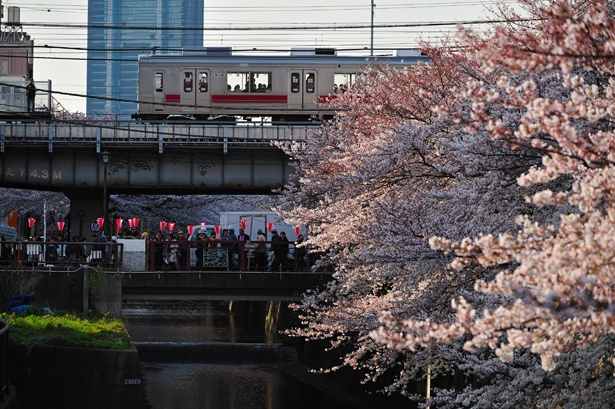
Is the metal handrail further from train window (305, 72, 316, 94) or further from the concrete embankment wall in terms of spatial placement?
train window (305, 72, 316, 94)

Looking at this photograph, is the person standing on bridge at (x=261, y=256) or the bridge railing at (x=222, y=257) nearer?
the bridge railing at (x=222, y=257)

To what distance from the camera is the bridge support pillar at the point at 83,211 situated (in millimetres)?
43469

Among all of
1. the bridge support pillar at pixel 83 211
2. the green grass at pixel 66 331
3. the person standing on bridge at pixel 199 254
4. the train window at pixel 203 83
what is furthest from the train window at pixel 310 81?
the green grass at pixel 66 331

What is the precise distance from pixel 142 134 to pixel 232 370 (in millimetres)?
10706

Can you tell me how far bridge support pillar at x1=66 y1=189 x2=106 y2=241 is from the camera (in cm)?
4347

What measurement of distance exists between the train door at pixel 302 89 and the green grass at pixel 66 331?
1900cm

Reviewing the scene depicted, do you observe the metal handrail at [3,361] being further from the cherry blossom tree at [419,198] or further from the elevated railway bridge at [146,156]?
the elevated railway bridge at [146,156]

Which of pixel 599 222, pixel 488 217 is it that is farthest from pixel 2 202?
pixel 599 222

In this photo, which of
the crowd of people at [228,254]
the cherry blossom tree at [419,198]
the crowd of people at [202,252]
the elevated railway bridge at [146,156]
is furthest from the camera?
the elevated railway bridge at [146,156]

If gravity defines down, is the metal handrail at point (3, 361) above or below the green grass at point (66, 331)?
above

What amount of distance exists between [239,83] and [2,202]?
1426 inches

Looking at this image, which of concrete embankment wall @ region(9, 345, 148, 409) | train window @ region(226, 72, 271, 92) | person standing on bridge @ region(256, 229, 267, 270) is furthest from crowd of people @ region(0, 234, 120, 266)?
train window @ region(226, 72, 271, 92)

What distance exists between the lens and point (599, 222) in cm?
644

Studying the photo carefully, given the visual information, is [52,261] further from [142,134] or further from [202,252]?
[142,134]
